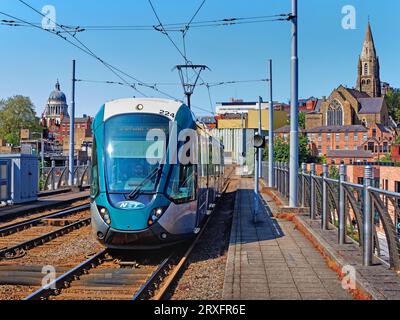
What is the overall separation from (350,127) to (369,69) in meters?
40.1

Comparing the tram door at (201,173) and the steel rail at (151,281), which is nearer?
the steel rail at (151,281)

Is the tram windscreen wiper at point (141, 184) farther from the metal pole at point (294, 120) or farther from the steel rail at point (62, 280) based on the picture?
the metal pole at point (294, 120)

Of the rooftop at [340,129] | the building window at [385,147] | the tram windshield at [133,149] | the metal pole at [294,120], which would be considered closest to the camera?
the tram windshield at [133,149]

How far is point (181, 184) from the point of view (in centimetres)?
1034

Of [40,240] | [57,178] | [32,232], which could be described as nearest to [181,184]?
[40,240]

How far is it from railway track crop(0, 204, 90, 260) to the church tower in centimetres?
14710

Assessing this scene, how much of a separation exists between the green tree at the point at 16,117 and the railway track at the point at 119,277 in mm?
100824

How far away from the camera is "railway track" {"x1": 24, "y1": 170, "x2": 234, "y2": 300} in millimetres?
7359

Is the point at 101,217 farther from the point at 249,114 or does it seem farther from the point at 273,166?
the point at 249,114

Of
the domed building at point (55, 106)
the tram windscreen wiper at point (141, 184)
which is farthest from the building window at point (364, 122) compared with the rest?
the tram windscreen wiper at point (141, 184)

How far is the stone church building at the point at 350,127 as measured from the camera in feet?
371

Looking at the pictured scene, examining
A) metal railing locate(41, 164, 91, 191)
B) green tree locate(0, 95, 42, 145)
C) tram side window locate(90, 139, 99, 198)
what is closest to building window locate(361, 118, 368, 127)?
green tree locate(0, 95, 42, 145)
